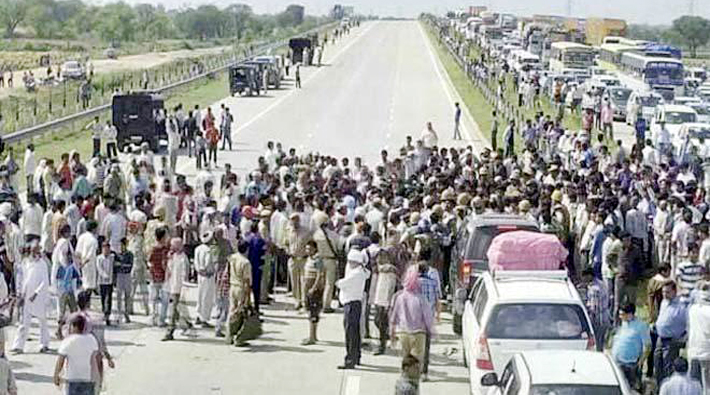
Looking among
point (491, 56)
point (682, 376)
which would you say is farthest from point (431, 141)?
point (491, 56)

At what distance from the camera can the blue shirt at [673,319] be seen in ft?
52.2

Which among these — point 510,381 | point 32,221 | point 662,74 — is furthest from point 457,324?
point 662,74

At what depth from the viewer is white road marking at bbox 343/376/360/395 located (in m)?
16.8

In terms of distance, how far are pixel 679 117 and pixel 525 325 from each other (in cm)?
3505

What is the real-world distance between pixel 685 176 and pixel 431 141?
10.1 metres

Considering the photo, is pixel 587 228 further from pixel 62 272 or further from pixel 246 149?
pixel 246 149

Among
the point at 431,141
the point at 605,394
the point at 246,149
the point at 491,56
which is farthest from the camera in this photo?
the point at 491,56

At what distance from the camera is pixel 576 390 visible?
12.3 m

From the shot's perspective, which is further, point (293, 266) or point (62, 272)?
point (293, 266)

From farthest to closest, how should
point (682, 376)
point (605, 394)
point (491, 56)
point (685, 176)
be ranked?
point (491, 56)
point (685, 176)
point (682, 376)
point (605, 394)

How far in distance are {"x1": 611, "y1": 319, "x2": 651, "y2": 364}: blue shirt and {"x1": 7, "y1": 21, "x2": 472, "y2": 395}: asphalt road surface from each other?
2345 mm

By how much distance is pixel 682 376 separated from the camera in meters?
13.3

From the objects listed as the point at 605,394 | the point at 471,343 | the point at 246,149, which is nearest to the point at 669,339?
the point at 471,343

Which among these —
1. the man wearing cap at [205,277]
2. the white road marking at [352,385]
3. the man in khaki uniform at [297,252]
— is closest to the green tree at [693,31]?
the man in khaki uniform at [297,252]
